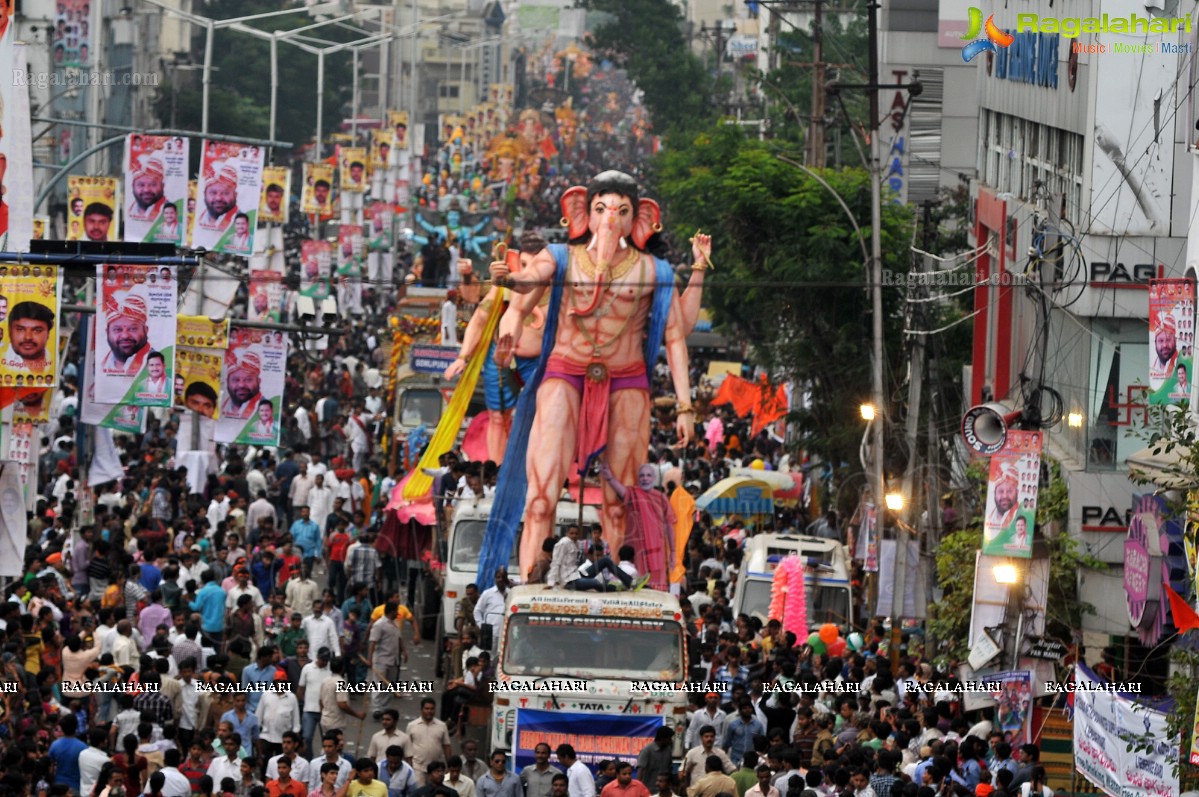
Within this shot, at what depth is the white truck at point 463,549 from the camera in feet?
77.8

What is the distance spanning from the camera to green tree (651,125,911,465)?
3412 centimetres

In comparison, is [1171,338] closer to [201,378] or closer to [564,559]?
[564,559]

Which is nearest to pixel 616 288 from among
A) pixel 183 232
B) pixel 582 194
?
pixel 582 194

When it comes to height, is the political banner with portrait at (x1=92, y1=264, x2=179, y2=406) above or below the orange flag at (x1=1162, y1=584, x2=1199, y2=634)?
above

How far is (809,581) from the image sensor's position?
25.0 meters

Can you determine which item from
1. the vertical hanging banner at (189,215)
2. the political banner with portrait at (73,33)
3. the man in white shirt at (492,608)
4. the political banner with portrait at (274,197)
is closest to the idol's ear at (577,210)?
the man in white shirt at (492,608)

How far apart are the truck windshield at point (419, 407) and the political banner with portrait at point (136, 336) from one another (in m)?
8.78

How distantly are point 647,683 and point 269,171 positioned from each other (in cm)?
2953

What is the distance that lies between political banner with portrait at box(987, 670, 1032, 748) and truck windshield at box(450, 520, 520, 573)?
5.75 metres

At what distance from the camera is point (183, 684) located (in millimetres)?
18844

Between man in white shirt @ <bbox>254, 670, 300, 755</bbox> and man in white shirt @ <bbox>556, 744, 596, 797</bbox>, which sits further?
man in white shirt @ <bbox>254, 670, 300, 755</bbox>

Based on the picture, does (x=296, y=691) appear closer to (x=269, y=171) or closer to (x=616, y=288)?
(x=616, y=288)

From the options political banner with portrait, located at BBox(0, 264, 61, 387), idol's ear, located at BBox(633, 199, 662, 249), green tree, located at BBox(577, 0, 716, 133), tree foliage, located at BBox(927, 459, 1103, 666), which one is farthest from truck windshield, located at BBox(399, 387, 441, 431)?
green tree, located at BBox(577, 0, 716, 133)

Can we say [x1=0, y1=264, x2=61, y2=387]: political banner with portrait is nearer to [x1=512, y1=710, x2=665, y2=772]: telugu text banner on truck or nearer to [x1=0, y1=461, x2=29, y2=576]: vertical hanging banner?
[x1=0, y1=461, x2=29, y2=576]: vertical hanging banner
